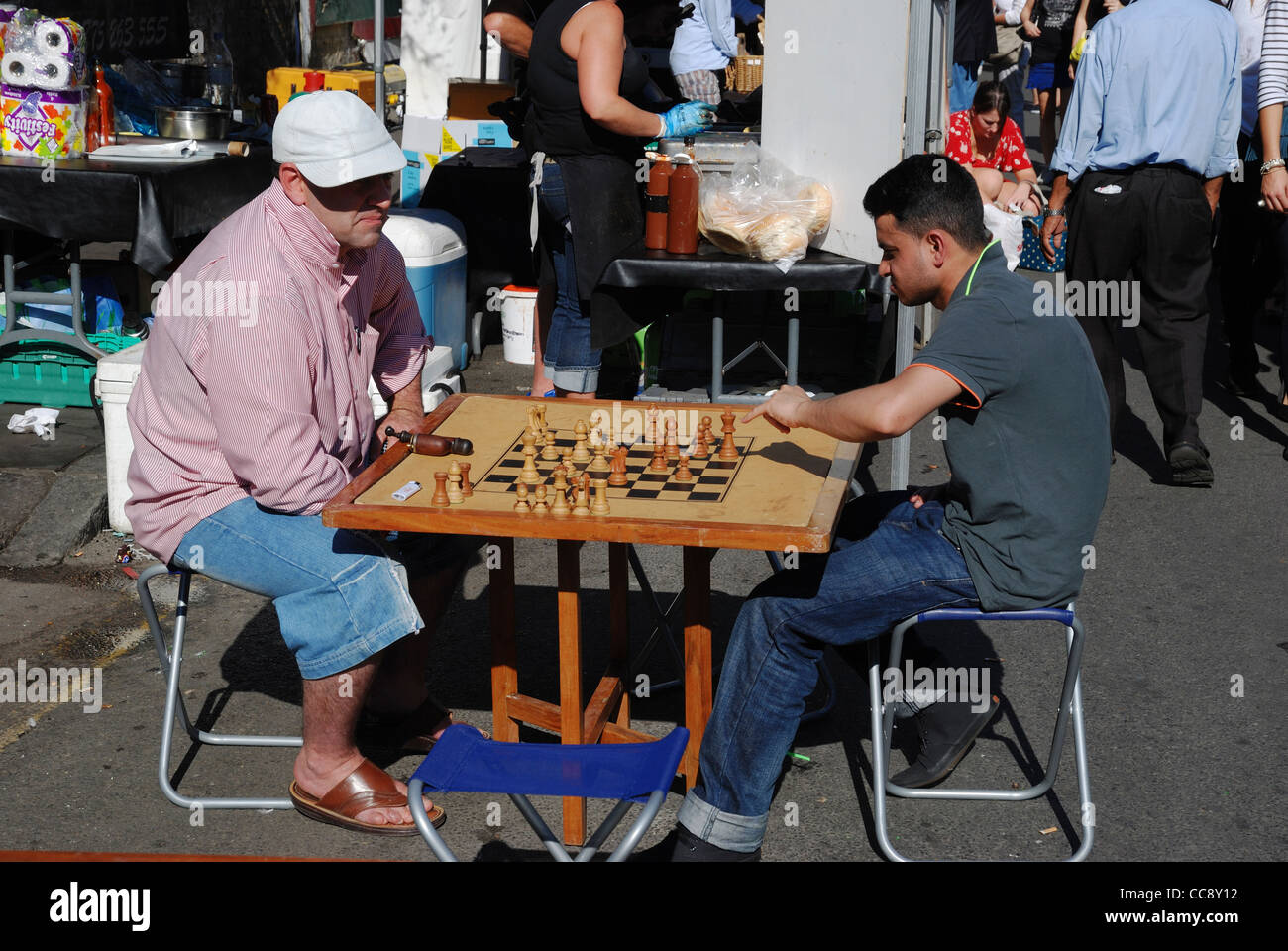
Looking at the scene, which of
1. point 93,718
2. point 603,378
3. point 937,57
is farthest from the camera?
point 603,378

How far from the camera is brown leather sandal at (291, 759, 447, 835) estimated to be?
339 cm

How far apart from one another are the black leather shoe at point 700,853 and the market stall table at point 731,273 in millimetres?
2607

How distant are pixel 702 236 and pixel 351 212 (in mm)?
2500

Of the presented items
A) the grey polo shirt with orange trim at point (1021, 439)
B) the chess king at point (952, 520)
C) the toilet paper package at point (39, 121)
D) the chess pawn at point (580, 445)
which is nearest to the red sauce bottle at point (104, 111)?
the toilet paper package at point (39, 121)

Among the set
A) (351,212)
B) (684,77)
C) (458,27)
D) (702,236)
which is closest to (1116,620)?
(702,236)

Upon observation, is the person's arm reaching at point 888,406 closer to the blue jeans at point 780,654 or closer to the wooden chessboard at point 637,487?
the wooden chessboard at point 637,487

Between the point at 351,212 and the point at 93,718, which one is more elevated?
the point at 351,212

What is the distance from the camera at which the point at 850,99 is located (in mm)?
5355

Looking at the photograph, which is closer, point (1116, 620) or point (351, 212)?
point (351, 212)

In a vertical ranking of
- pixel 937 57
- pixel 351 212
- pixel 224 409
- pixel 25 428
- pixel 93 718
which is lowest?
pixel 93 718

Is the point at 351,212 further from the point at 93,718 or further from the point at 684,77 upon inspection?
the point at 684,77

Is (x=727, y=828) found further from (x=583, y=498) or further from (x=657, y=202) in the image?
(x=657, y=202)

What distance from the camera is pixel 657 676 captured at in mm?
4242
